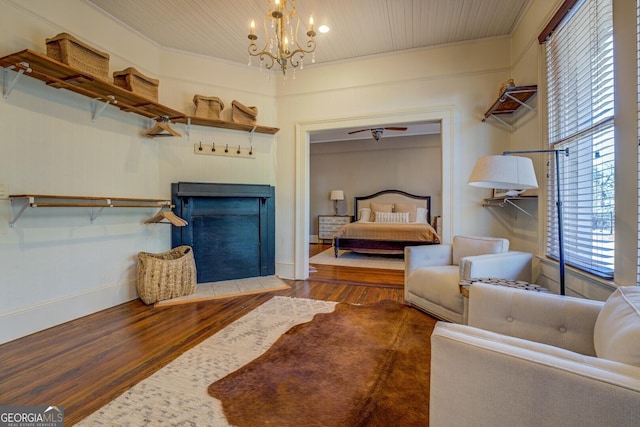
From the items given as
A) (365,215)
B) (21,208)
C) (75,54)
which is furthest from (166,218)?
(365,215)

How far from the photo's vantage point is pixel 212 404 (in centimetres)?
148

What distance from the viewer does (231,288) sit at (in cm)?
353

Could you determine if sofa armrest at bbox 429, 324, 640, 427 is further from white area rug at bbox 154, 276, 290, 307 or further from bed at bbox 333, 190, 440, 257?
bed at bbox 333, 190, 440, 257

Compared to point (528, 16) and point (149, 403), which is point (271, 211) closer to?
point (149, 403)

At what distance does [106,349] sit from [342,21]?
3.62 meters

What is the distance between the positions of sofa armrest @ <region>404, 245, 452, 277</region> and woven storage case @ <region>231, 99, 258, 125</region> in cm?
260

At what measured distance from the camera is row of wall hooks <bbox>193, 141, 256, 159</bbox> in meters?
3.76

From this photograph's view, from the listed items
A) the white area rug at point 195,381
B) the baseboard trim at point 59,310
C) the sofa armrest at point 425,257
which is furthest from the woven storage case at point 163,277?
the sofa armrest at point 425,257

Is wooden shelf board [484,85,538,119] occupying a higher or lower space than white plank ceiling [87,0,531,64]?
lower

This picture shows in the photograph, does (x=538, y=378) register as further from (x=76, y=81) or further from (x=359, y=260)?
(x=359, y=260)

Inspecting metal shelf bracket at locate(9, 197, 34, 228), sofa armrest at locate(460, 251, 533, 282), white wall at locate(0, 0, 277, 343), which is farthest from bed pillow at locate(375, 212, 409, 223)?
metal shelf bracket at locate(9, 197, 34, 228)

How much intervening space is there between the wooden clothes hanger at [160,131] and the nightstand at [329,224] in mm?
5212

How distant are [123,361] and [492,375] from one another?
219cm

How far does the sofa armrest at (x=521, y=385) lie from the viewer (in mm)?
669
